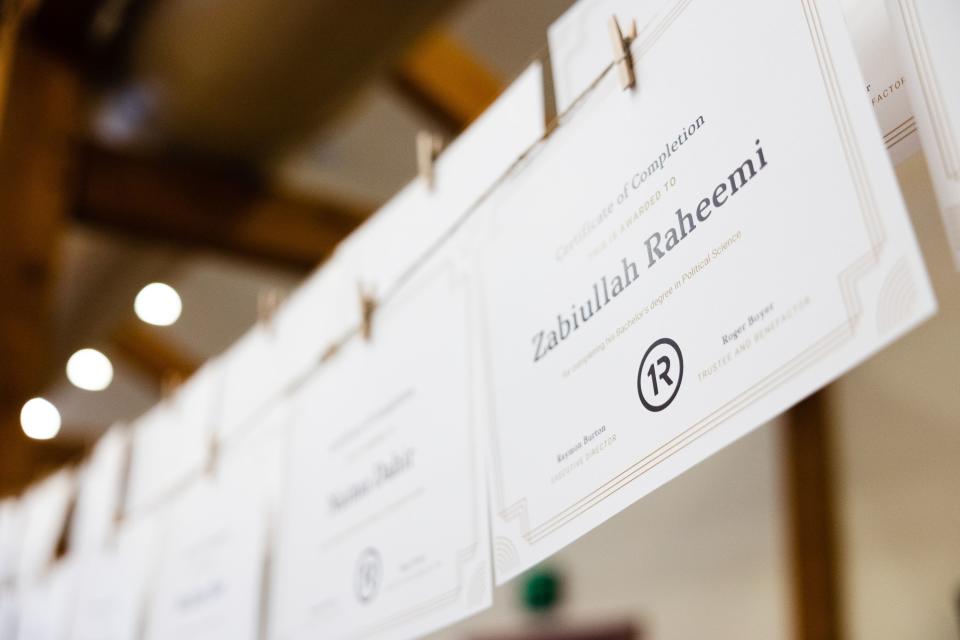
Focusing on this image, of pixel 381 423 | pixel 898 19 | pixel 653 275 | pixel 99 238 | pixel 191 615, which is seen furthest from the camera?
pixel 99 238

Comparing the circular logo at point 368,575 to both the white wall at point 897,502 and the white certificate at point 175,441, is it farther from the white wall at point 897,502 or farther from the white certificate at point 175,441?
the white wall at point 897,502

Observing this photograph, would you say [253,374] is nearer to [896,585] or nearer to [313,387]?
[313,387]

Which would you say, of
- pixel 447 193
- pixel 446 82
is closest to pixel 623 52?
pixel 447 193

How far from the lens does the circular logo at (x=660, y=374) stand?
2.74 feet

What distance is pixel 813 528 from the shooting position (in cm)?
363

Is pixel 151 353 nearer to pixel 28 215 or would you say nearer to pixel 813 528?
pixel 28 215

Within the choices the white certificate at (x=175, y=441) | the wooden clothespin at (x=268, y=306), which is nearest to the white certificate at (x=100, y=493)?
the white certificate at (x=175, y=441)

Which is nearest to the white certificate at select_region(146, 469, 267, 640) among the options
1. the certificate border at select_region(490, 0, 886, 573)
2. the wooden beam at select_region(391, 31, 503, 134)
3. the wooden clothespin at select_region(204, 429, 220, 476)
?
the wooden clothespin at select_region(204, 429, 220, 476)

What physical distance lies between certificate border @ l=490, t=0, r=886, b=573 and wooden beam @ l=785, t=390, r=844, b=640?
293 cm

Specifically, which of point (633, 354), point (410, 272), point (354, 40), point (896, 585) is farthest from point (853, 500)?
point (633, 354)

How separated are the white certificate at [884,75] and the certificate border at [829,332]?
8cm

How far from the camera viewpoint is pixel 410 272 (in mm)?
1351

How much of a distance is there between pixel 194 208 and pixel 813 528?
8.12ft

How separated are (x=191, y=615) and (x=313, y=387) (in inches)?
18.8
